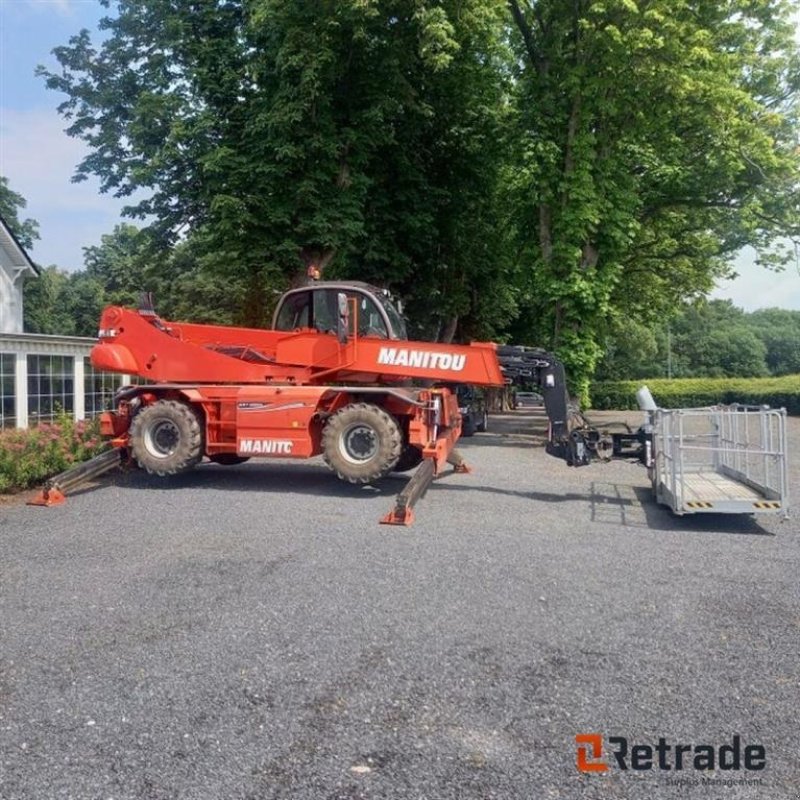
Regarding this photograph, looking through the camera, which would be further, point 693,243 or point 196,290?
point 196,290

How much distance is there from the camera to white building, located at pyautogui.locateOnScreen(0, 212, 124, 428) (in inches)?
612

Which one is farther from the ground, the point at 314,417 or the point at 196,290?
the point at 196,290

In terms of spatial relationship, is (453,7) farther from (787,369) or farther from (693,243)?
(787,369)

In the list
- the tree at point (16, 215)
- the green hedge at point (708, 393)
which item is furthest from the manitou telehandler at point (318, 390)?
the tree at point (16, 215)

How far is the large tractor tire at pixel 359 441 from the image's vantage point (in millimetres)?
10383

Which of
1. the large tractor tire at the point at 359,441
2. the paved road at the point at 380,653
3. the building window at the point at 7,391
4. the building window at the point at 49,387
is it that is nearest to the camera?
the paved road at the point at 380,653

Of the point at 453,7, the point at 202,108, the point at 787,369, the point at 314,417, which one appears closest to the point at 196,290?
the point at 202,108

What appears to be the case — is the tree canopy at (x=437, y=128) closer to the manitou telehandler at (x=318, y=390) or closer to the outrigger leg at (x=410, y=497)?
the manitou telehandler at (x=318, y=390)

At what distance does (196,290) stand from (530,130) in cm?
3044

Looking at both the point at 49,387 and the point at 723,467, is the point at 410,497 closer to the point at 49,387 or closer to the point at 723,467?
the point at 723,467

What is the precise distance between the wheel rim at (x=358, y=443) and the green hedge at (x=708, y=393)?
2876cm

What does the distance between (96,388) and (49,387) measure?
199 cm

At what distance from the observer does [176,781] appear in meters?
3.53

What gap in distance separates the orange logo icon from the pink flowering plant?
30.0 feet
